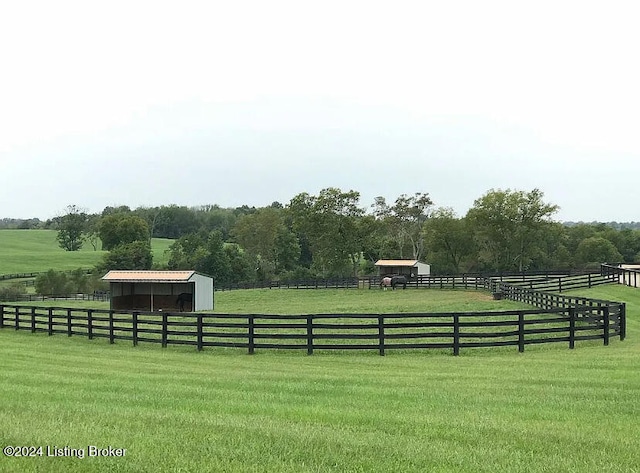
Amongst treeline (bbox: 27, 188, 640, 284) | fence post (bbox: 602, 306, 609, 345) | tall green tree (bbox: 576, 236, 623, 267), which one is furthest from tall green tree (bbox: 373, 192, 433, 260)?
fence post (bbox: 602, 306, 609, 345)

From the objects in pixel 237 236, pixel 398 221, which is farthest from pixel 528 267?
pixel 237 236

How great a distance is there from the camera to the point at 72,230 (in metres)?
129

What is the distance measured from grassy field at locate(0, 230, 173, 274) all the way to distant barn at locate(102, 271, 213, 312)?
5368 centimetres

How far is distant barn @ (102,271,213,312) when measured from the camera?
1561 inches

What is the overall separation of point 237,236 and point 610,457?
85266 millimetres

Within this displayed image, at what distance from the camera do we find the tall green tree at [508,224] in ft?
238

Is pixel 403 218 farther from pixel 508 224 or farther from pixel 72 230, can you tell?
pixel 72 230

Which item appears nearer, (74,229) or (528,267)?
(528,267)

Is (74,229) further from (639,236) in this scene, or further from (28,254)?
(639,236)

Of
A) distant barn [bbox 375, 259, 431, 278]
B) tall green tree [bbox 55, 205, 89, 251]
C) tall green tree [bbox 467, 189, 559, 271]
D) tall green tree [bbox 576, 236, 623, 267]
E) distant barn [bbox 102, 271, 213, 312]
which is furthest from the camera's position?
tall green tree [bbox 55, 205, 89, 251]

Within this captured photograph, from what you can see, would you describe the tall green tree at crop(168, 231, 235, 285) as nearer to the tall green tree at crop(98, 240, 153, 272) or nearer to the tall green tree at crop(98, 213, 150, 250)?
the tall green tree at crop(98, 240, 153, 272)

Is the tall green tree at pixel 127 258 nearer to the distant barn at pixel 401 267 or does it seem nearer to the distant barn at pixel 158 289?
the distant barn at pixel 401 267

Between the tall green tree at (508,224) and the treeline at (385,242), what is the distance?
0.37ft

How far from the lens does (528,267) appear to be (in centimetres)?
8425
